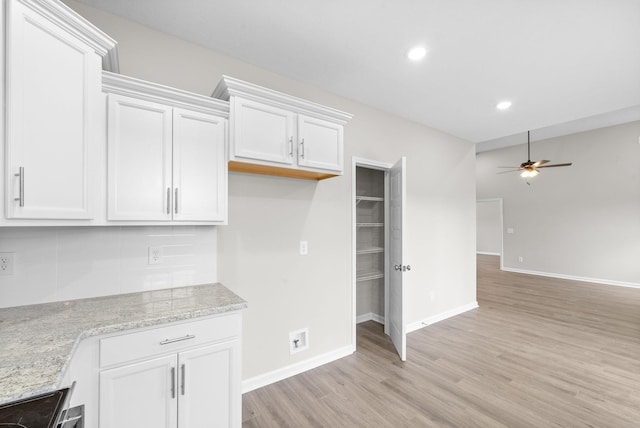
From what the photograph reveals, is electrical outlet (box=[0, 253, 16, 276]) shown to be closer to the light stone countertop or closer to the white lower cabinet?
the light stone countertop

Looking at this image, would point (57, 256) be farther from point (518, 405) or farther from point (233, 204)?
point (518, 405)

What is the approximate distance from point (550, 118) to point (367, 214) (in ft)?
8.82

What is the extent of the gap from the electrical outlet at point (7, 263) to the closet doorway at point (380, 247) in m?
2.61

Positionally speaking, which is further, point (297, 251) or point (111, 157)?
point (297, 251)

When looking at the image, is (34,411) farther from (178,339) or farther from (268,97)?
(268,97)

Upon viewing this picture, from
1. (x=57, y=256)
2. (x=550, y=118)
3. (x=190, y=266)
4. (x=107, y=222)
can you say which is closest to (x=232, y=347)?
(x=190, y=266)

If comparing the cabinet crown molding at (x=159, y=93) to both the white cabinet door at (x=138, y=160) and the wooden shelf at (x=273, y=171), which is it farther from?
the wooden shelf at (x=273, y=171)

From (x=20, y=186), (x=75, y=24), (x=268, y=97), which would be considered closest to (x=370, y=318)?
(x=268, y=97)

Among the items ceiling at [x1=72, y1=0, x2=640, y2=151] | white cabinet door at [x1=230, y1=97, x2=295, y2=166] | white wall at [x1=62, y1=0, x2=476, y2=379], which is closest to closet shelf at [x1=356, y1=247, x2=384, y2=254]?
white wall at [x1=62, y1=0, x2=476, y2=379]

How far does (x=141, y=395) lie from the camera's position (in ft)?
4.73

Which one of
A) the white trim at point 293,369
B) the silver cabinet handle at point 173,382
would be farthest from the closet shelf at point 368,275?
the silver cabinet handle at point 173,382

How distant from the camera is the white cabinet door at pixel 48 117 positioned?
48.1 inches

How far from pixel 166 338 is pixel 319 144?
5.62 feet

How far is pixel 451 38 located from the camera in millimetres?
2127
